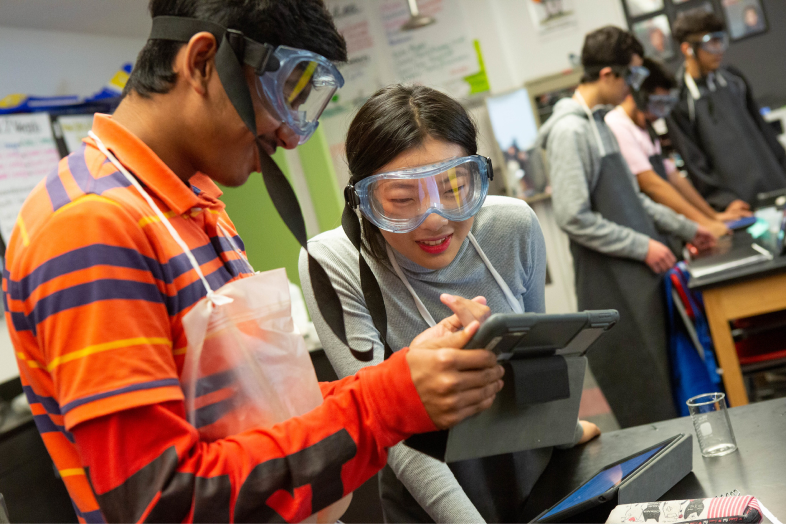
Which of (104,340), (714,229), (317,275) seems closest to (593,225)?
(714,229)

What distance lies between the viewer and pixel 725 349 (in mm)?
2643

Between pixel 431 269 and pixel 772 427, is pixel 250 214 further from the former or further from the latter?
pixel 772 427

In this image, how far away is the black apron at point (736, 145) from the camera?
465cm

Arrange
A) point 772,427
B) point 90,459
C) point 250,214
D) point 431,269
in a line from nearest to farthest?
point 90,459 → point 772,427 → point 431,269 → point 250,214

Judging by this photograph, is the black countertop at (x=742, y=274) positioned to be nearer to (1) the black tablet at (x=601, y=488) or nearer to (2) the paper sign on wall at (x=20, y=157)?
(1) the black tablet at (x=601, y=488)

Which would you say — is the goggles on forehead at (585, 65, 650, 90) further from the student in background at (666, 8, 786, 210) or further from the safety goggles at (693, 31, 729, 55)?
the student in background at (666, 8, 786, 210)

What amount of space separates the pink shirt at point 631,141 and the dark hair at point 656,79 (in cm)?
18

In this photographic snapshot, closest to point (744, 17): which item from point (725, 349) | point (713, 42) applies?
point (713, 42)

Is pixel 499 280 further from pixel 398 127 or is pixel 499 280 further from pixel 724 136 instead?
pixel 724 136

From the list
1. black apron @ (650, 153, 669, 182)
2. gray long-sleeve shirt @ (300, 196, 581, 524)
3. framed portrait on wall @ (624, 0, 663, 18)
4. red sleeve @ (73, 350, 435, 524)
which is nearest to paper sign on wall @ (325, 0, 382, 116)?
framed portrait on wall @ (624, 0, 663, 18)

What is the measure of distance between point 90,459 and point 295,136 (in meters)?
0.54

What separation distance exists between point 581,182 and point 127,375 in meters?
2.48

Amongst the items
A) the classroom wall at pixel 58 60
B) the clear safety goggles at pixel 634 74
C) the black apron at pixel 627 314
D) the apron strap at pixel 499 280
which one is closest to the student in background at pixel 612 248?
the black apron at pixel 627 314

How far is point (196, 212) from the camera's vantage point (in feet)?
3.26
